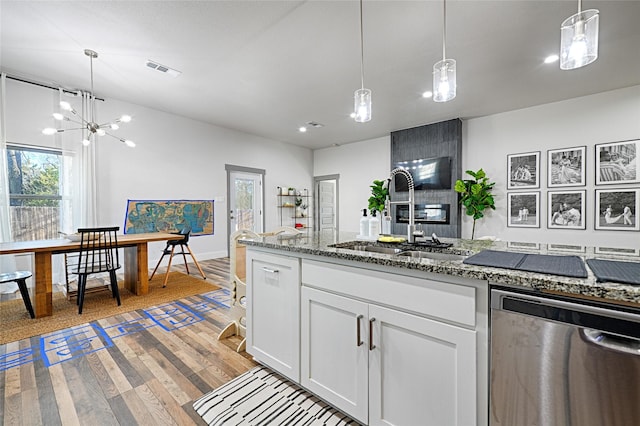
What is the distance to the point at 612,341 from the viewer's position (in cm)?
Answer: 75

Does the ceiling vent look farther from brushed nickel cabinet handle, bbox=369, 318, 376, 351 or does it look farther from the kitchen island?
brushed nickel cabinet handle, bbox=369, 318, 376, 351

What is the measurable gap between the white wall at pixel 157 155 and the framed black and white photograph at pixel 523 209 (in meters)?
5.11

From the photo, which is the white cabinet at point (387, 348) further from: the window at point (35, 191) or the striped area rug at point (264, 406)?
the window at point (35, 191)

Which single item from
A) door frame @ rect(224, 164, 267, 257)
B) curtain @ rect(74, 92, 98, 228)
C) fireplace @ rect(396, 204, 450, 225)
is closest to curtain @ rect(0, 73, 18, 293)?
curtain @ rect(74, 92, 98, 228)

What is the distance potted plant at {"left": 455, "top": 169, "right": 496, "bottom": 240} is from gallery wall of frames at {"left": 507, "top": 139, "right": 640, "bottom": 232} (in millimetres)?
394

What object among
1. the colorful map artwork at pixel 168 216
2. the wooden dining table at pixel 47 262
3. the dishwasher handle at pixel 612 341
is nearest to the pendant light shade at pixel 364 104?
the dishwasher handle at pixel 612 341

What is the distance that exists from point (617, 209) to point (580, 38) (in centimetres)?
409

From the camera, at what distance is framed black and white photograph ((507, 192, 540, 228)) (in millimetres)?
4500

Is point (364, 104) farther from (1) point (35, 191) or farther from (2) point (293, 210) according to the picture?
(2) point (293, 210)

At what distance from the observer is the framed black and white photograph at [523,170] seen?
4.48 m

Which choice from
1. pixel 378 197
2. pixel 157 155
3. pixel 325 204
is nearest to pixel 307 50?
pixel 157 155

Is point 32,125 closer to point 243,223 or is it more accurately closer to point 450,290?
point 243,223

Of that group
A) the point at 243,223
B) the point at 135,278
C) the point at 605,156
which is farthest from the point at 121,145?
the point at 605,156

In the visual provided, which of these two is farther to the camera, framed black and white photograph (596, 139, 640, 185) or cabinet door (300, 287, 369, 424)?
framed black and white photograph (596, 139, 640, 185)
